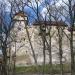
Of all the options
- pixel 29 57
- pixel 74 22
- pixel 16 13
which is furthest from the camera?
pixel 29 57

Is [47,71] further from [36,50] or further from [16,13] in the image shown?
[16,13]

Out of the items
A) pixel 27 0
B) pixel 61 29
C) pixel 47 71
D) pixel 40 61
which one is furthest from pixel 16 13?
pixel 40 61

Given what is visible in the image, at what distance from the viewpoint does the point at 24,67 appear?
66188mm

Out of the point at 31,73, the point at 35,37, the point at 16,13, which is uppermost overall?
the point at 16,13

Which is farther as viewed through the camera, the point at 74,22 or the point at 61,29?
the point at 61,29

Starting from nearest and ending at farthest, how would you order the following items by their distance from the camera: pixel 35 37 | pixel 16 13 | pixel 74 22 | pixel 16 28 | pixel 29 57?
1. pixel 74 22
2. pixel 16 13
3. pixel 16 28
4. pixel 35 37
5. pixel 29 57

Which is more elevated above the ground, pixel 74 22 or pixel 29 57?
pixel 74 22

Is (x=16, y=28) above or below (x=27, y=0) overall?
below

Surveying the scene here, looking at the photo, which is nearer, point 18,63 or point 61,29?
point 61,29

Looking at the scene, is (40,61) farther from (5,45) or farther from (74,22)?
(74,22)

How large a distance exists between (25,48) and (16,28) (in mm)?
22925

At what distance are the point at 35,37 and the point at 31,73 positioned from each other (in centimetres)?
840

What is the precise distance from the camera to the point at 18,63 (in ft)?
227

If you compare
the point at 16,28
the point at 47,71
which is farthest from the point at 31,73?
the point at 16,28
